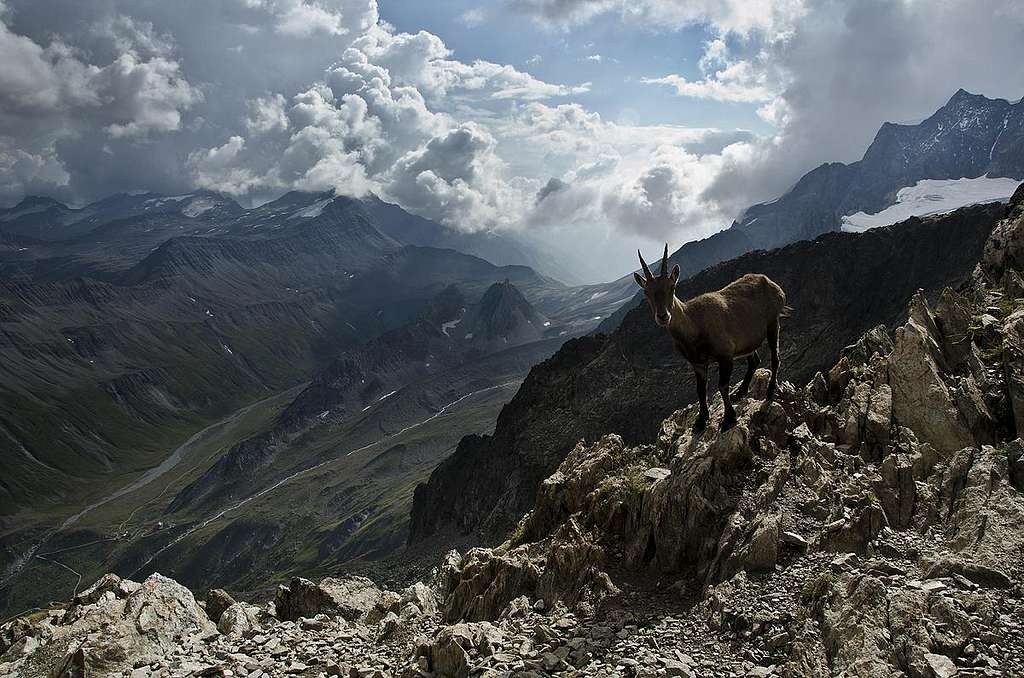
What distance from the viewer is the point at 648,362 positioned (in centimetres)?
10350

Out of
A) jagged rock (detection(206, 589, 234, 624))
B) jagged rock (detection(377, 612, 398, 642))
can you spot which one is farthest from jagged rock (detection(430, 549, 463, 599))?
jagged rock (detection(206, 589, 234, 624))

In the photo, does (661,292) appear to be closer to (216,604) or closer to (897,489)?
(897,489)

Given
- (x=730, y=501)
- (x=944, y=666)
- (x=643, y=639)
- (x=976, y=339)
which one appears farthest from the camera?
(x=976, y=339)

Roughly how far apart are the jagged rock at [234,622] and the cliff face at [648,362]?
2391 inches

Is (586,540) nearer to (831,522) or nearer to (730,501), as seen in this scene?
(730,501)

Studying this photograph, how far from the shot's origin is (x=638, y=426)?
87562 millimetres

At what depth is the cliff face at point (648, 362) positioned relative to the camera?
8756 cm

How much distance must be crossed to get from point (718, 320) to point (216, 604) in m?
15.6

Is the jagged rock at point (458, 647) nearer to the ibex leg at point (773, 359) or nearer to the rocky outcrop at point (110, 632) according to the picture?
the rocky outcrop at point (110, 632)

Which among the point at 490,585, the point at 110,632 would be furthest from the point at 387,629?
the point at 110,632

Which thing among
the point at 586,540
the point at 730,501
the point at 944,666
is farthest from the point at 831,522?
the point at 586,540

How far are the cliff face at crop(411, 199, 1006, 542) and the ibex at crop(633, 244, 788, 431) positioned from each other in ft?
196

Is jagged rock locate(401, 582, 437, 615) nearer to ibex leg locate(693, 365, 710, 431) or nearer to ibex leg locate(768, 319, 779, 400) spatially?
ibex leg locate(693, 365, 710, 431)

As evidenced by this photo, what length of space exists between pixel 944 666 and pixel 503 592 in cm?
955
